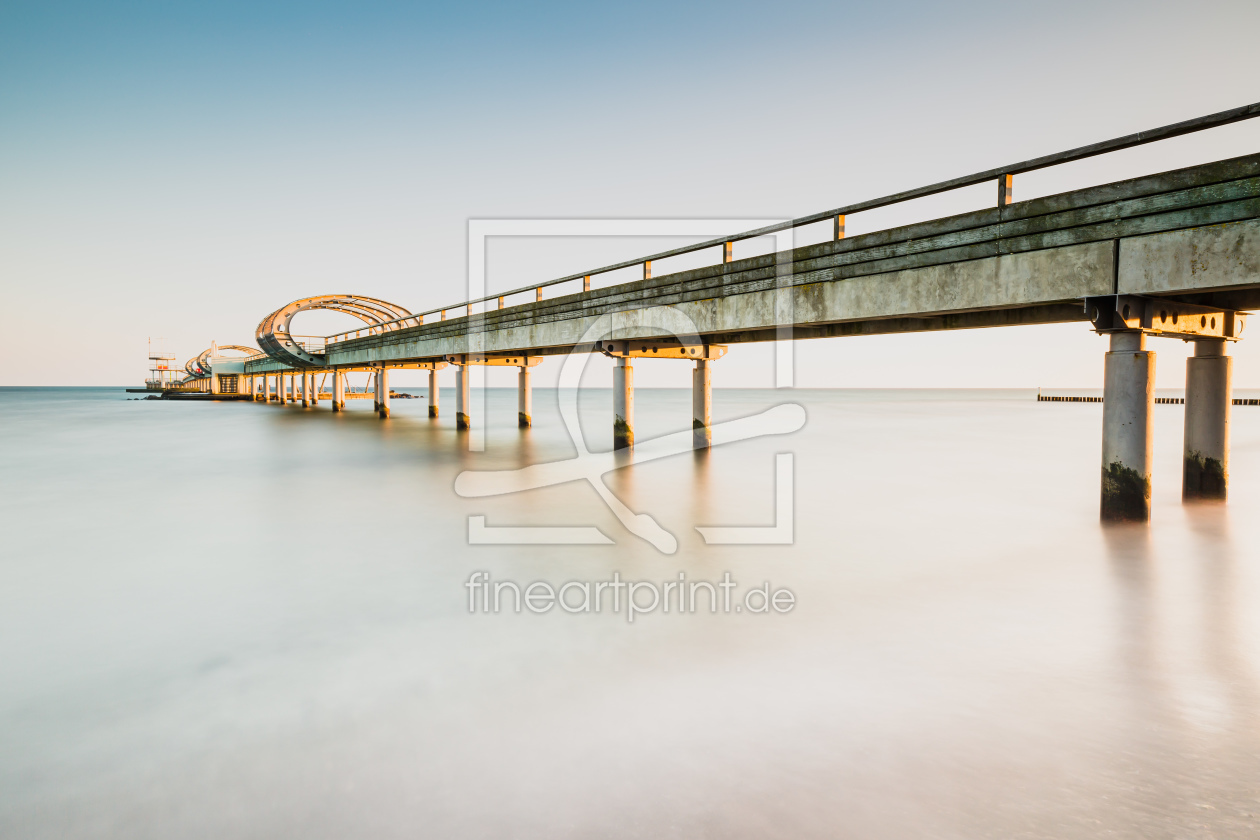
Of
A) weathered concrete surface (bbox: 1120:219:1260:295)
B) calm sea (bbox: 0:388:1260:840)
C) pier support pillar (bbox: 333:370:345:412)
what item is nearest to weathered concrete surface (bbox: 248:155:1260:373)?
weathered concrete surface (bbox: 1120:219:1260:295)

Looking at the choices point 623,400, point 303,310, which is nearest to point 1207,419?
point 623,400

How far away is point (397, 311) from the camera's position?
4153 cm

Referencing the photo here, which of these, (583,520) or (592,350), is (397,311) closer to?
(592,350)

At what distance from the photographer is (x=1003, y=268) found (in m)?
8.36

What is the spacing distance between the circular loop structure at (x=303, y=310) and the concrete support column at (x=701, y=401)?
25802 mm

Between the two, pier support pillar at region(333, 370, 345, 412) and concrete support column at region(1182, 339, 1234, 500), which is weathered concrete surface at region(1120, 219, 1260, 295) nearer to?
concrete support column at region(1182, 339, 1234, 500)

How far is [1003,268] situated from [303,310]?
41.2 metres

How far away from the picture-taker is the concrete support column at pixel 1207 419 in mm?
9688

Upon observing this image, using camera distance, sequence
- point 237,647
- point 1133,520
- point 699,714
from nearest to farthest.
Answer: point 699,714 → point 237,647 → point 1133,520

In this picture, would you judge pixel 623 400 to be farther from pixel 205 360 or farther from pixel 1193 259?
pixel 205 360

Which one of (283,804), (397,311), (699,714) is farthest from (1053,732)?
(397,311)

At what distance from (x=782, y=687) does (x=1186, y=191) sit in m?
7.00

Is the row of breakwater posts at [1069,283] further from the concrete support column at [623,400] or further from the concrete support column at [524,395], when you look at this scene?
the concrete support column at [524,395]

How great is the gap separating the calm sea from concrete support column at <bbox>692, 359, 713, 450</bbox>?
8.42 m
